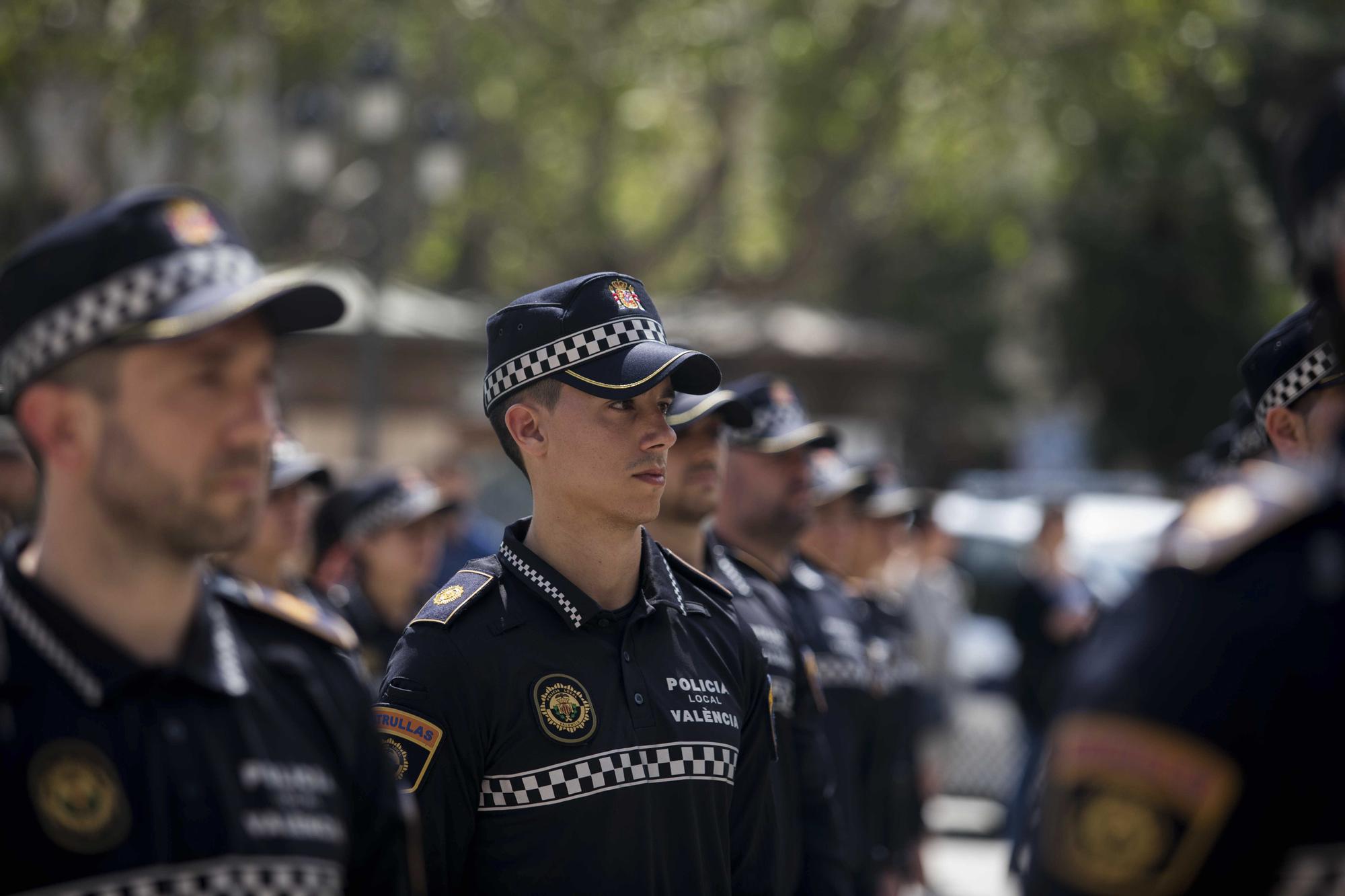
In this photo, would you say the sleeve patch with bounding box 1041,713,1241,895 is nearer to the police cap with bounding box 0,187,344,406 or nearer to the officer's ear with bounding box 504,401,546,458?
the police cap with bounding box 0,187,344,406

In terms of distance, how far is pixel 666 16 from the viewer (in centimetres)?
2033

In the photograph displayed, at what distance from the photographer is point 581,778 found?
3.50m

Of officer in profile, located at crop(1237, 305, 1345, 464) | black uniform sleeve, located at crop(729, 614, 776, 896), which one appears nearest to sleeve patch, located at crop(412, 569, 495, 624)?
black uniform sleeve, located at crop(729, 614, 776, 896)

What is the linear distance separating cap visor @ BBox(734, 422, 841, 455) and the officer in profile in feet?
6.69

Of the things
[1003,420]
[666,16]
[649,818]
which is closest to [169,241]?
[649,818]

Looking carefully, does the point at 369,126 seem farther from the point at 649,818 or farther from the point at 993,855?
the point at 649,818

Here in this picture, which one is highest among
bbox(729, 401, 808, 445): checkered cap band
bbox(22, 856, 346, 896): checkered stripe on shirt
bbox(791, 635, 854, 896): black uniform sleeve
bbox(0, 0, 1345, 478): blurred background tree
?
bbox(0, 0, 1345, 478): blurred background tree

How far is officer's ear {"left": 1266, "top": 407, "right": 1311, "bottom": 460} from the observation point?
13.4 ft

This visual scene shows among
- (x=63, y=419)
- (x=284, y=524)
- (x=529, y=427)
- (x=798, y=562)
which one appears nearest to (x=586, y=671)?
(x=529, y=427)

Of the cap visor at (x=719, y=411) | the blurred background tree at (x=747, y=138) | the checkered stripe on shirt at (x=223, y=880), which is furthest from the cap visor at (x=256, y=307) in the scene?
the blurred background tree at (x=747, y=138)

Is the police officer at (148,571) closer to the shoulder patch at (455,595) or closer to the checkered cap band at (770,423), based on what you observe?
the shoulder patch at (455,595)

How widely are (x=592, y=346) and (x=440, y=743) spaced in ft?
3.33

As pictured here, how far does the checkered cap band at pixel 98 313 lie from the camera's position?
7.61 ft

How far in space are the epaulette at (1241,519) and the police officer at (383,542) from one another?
204 inches
